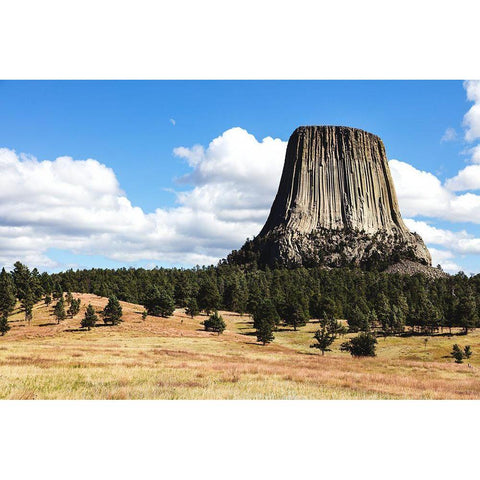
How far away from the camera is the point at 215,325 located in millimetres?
76375

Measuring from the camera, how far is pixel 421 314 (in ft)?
301

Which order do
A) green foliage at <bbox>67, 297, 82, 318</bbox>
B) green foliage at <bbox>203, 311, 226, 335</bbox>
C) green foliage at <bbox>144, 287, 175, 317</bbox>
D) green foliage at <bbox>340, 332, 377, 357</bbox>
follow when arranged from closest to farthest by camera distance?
green foliage at <bbox>340, 332, 377, 357</bbox>, green foliage at <bbox>203, 311, 226, 335</bbox>, green foliage at <bbox>67, 297, 82, 318</bbox>, green foliage at <bbox>144, 287, 175, 317</bbox>

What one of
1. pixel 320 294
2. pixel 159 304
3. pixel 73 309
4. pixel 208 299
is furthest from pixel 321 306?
pixel 73 309

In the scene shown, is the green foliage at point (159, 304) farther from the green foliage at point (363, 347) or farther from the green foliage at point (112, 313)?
the green foliage at point (363, 347)

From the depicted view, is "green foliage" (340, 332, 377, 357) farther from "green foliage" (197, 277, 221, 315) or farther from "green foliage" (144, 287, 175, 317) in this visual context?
"green foliage" (197, 277, 221, 315)

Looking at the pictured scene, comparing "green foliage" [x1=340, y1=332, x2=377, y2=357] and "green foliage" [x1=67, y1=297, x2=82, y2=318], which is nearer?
"green foliage" [x1=340, y1=332, x2=377, y2=357]

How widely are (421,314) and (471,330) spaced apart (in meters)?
14.4

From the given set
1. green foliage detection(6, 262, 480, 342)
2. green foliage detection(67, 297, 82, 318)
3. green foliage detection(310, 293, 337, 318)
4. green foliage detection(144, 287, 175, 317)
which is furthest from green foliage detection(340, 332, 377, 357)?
green foliage detection(67, 297, 82, 318)

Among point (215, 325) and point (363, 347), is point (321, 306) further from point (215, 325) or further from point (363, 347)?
point (363, 347)

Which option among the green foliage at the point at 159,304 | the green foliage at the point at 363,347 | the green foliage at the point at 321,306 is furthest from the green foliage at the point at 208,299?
the green foliage at the point at 363,347

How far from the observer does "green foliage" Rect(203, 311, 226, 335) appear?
75.2 meters
